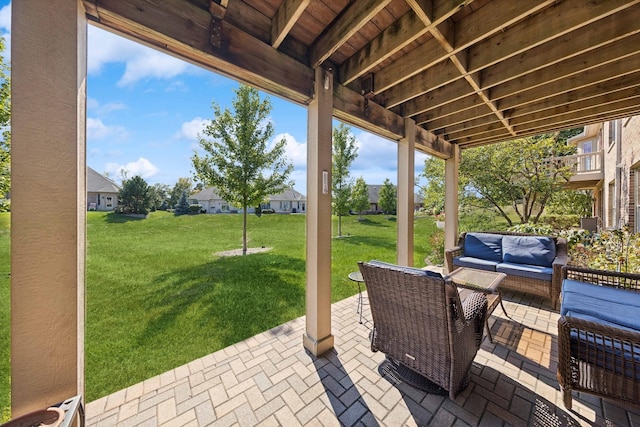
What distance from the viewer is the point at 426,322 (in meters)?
1.80

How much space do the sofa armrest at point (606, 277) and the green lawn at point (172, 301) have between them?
117 inches

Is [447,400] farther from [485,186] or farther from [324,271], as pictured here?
[485,186]

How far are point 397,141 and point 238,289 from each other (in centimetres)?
391

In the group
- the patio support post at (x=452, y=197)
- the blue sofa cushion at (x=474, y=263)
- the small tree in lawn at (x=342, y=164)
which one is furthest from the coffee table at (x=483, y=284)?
the small tree in lawn at (x=342, y=164)

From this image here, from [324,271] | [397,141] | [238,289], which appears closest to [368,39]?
[397,141]

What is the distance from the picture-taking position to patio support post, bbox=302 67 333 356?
2.41 metres

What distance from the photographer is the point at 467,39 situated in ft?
6.51

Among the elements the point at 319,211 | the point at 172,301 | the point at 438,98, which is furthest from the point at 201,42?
the point at 172,301

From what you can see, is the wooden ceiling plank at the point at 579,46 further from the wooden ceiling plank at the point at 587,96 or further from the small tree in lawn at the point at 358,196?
the small tree in lawn at the point at 358,196

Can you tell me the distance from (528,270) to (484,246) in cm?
92

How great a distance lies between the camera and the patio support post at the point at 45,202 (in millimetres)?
1177

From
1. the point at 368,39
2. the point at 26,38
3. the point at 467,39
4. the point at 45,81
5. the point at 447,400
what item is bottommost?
→ the point at 447,400

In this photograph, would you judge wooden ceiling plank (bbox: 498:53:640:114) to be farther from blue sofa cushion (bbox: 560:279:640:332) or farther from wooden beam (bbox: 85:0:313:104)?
wooden beam (bbox: 85:0:313:104)

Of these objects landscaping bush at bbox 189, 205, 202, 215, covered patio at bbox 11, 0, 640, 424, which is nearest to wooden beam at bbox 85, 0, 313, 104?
covered patio at bbox 11, 0, 640, 424
